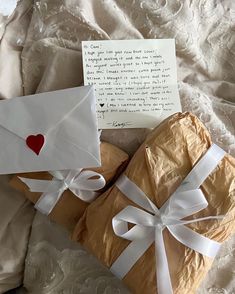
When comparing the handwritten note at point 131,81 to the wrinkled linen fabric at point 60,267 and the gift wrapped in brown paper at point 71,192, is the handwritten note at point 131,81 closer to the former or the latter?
the gift wrapped in brown paper at point 71,192

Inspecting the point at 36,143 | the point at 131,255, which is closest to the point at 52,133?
the point at 36,143

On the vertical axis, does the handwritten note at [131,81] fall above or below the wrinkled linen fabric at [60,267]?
above

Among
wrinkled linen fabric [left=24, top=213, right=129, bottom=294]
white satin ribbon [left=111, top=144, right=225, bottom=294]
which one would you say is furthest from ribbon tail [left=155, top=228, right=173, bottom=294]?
wrinkled linen fabric [left=24, top=213, right=129, bottom=294]

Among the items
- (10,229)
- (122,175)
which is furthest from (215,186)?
(10,229)

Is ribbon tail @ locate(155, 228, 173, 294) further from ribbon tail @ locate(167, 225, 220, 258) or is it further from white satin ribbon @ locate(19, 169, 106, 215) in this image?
white satin ribbon @ locate(19, 169, 106, 215)

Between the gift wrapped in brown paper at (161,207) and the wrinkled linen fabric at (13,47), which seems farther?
the wrinkled linen fabric at (13,47)
